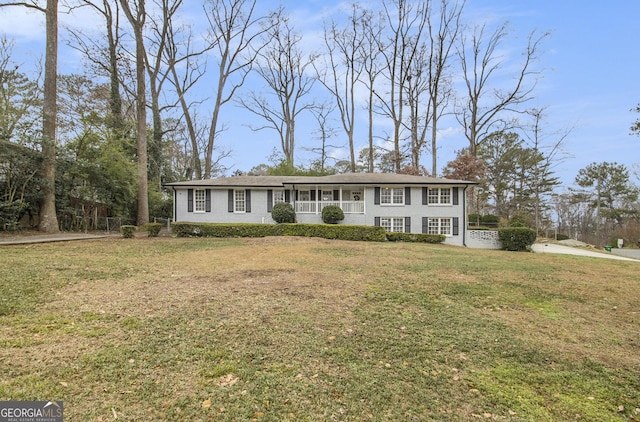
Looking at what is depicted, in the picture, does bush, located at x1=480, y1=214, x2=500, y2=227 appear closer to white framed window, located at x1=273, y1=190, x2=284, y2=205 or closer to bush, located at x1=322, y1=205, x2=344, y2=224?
bush, located at x1=322, y1=205, x2=344, y2=224

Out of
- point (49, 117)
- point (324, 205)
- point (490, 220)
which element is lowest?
point (490, 220)

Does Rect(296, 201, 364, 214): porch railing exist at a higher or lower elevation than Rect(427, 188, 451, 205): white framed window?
lower

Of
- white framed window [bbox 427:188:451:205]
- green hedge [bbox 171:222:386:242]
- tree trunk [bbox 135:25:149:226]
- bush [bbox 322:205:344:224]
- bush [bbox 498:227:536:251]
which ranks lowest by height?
bush [bbox 498:227:536:251]

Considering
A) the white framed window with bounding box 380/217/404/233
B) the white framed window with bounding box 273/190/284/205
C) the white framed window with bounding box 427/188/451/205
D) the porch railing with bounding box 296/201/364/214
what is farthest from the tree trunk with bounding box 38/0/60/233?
the white framed window with bounding box 427/188/451/205

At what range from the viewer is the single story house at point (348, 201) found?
1819 centimetres

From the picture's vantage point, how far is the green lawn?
246 centimetres

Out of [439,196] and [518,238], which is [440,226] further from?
[518,238]

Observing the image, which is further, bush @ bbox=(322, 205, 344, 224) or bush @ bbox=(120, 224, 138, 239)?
bush @ bbox=(322, 205, 344, 224)

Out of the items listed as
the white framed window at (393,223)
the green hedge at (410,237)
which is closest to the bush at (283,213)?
the white framed window at (393,223)

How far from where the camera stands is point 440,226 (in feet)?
59.8

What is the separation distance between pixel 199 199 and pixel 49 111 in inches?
320

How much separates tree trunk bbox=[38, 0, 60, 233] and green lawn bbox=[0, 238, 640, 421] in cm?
988

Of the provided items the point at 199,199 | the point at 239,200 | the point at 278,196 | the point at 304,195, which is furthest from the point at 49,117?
the point at 304,195

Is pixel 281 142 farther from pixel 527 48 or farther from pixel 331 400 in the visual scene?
pixel 331 400
